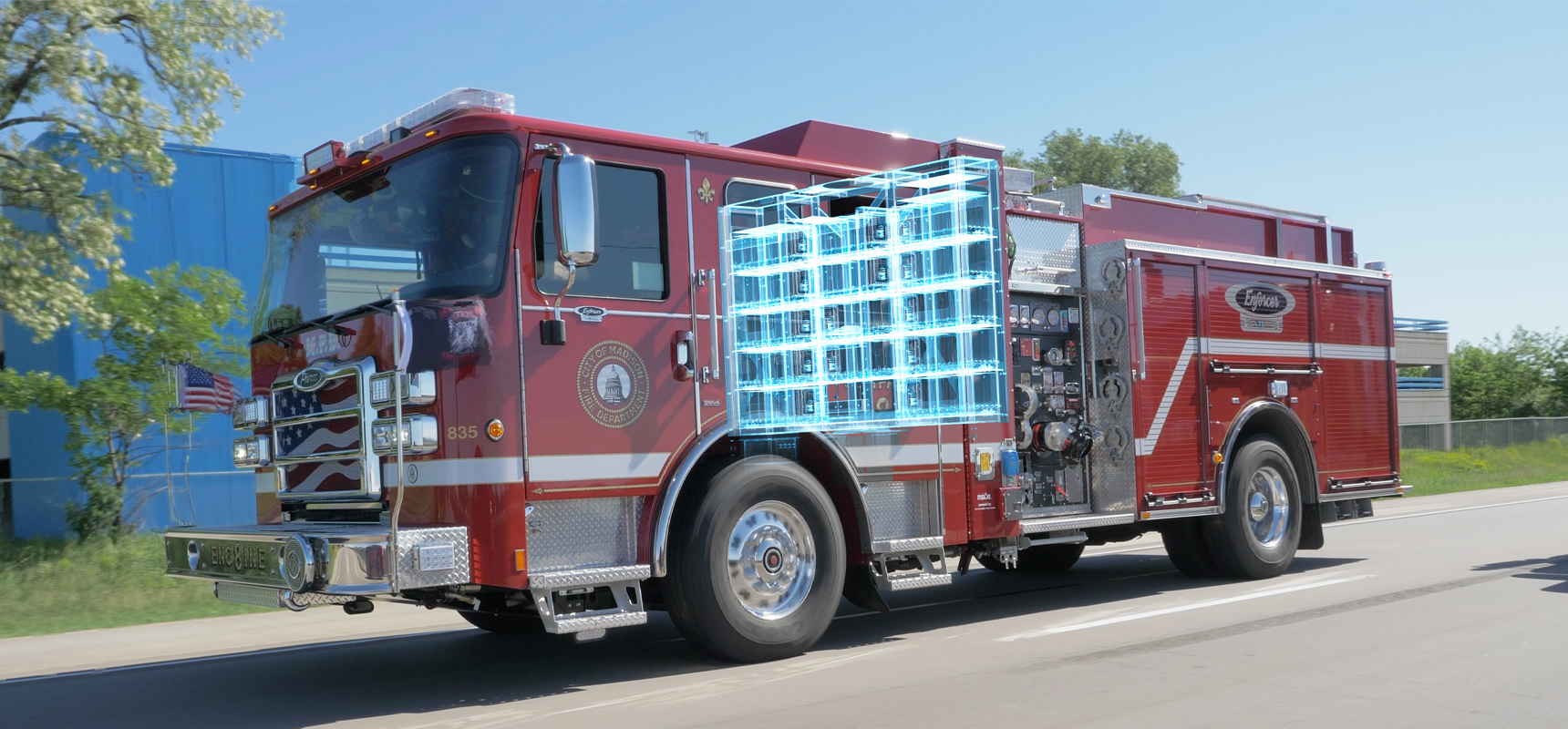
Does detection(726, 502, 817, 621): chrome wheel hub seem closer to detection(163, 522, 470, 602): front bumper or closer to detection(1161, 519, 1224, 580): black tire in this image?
detection(163, 522, 470, 602): front bumper

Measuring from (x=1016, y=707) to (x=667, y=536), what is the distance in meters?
2.16

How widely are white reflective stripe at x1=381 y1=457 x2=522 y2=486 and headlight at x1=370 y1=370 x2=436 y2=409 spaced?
317 mm

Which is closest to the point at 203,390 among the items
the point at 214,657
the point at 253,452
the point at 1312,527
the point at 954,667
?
the point at 214,657

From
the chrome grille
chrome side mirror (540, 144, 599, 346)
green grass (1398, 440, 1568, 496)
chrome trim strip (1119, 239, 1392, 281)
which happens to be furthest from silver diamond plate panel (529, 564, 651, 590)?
green grass (1398, 440, 1568, 496)

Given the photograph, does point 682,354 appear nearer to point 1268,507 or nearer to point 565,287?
point 565,287

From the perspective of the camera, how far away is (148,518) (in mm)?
15867

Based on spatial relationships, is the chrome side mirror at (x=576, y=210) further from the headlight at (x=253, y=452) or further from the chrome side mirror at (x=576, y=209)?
the headlight at (x=253, y=452)

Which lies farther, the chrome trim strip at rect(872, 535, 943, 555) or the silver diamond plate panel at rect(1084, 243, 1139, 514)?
the silver diamond plate panel at rect(1084, 243, 1139, 514)

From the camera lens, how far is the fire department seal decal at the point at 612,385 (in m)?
6.54

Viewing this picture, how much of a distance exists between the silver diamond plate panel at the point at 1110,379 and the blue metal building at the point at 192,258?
11848 millimetres

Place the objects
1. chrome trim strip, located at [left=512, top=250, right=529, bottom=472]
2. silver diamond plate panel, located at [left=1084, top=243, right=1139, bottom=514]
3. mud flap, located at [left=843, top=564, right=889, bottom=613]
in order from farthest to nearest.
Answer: silver diamond plate panel, located at [left=1084, top=243, right=1139, bottom=514] < mud flap, located at [left=843, top=564, right=889, bottom=613] < chrome trim strip, located at [left=512, top=250, right=529, bottom=472]

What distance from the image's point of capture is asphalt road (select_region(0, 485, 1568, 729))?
582 cm

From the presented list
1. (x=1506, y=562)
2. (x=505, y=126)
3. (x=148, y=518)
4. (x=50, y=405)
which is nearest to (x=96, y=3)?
(x=50, y=405)

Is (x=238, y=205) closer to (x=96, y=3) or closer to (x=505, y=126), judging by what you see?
(x=96, y=3)
